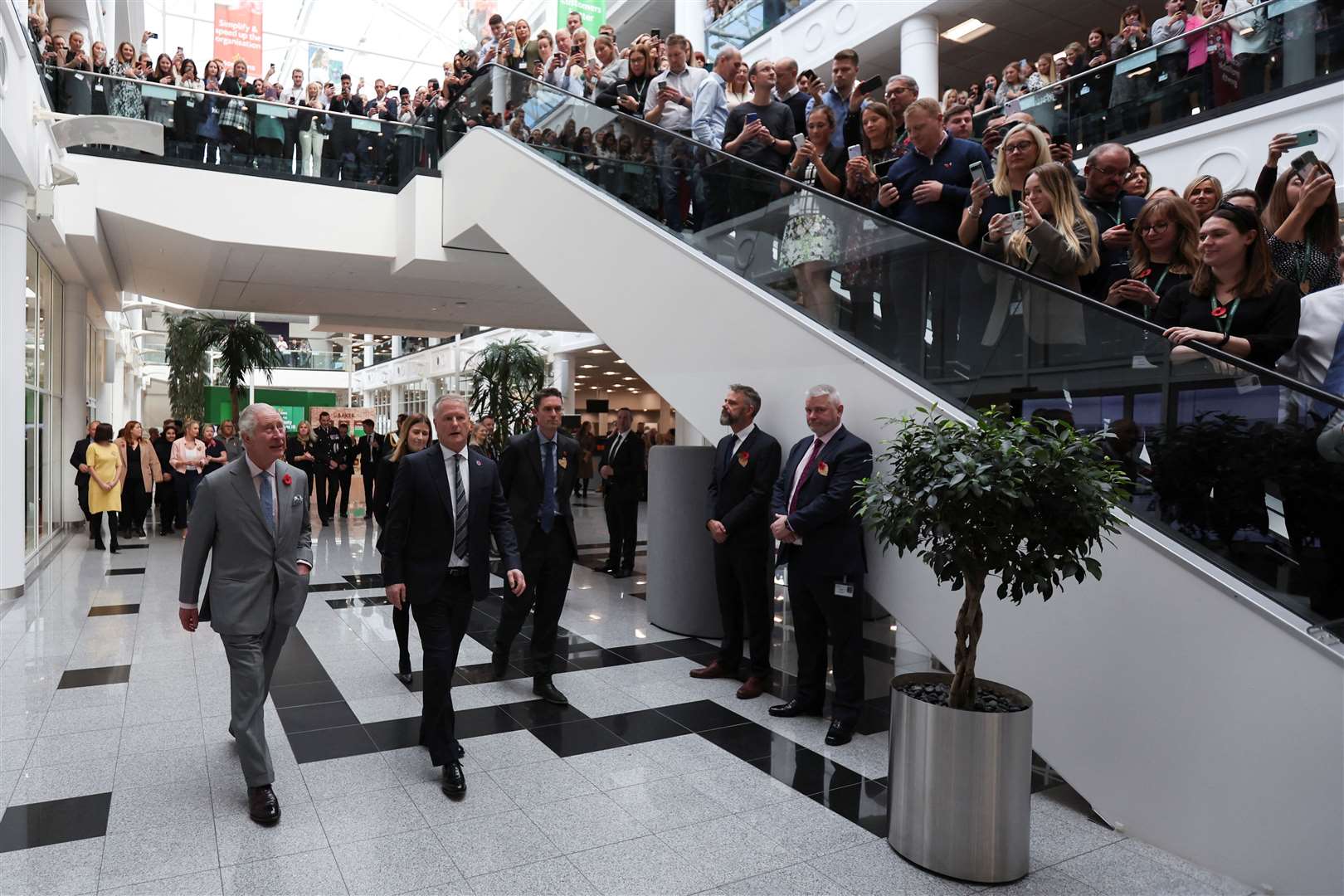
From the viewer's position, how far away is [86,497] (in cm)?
1077

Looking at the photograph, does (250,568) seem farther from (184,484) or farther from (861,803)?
(184,484)

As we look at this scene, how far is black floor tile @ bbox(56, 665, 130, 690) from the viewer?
17.2ft

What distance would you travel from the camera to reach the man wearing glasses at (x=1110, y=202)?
4359 millimetres

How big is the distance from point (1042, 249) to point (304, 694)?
4.53 metres

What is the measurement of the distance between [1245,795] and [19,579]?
878 centimetres

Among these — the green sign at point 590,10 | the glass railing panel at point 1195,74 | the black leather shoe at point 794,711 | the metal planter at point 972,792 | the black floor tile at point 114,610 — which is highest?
the green sign at point 590,10

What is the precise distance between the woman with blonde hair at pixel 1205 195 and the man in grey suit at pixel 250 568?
442 centimetres

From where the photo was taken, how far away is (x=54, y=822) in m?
3.39

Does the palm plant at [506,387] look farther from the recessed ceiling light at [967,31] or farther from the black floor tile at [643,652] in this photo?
the recessed ceiling light at [967,31]

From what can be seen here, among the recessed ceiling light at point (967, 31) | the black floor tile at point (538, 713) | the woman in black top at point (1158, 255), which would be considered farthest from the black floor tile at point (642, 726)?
the recessed ceiling light at point (967, 31)

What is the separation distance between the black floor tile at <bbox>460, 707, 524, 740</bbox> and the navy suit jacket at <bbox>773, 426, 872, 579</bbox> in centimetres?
169

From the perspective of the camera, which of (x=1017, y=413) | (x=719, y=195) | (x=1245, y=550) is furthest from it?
(x=719, y=195)

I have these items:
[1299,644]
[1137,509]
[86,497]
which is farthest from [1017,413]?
[86,497]

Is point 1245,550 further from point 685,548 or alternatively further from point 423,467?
point 685,548
